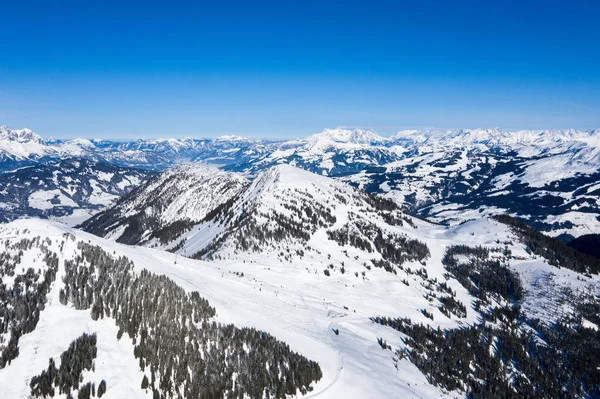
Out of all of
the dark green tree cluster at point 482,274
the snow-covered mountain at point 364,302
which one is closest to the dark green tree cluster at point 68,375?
the snow-covered mountain at point 364,302

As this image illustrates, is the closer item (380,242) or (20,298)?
(20,298)

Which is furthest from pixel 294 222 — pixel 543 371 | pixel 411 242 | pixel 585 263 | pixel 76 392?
pixel 585 263

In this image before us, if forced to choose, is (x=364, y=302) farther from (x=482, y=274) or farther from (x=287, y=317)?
(x=482, y=274)

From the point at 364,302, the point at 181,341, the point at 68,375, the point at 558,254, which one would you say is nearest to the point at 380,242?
the point at 364,302

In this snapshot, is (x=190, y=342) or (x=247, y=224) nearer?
(x=190, y=342)

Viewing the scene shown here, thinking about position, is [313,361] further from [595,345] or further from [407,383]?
[595,345]

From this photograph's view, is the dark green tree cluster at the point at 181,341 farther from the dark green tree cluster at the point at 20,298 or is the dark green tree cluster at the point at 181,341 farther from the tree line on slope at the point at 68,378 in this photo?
the tree line on slope at the point at 68,378

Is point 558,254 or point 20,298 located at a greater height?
point 558,254

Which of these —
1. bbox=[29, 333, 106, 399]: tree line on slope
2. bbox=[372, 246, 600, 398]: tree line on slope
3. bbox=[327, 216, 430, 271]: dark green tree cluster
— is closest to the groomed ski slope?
bbox=[29, 333, 106, 399]: tree line on slope
